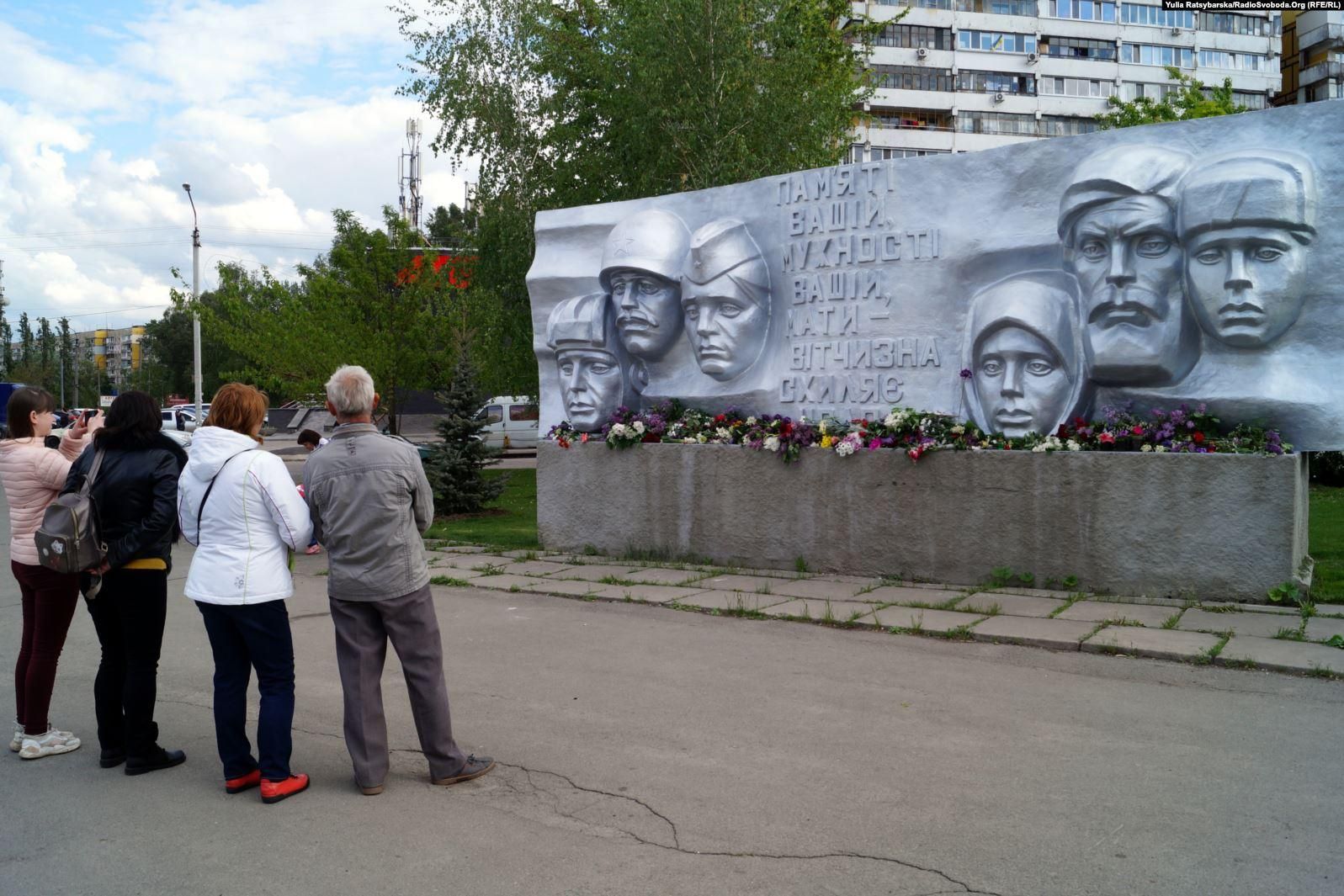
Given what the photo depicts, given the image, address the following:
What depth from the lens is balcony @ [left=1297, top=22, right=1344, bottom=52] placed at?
5597 centimetres

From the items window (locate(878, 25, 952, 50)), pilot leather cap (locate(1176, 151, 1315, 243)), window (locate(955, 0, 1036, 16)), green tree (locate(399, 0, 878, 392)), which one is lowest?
pilot leather cap (locate(1176, 151, 1315, 243))

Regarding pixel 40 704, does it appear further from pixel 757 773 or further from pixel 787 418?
pixel 787 418

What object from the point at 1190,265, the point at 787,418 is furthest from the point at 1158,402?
the point at 787,418

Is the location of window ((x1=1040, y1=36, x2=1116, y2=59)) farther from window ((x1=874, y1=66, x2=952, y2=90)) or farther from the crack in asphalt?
the crack in asphalt

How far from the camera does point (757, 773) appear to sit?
191 inches

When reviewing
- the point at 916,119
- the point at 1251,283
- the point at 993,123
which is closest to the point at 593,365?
the point at 1251,283

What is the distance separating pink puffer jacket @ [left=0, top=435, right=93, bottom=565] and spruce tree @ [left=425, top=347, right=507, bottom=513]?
1023cm

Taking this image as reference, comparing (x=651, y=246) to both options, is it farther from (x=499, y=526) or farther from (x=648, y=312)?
(x=499, y=526)

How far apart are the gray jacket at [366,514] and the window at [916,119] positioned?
189 ft

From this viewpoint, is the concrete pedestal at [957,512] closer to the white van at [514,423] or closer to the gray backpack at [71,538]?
A: the gray backpack at [71,538]

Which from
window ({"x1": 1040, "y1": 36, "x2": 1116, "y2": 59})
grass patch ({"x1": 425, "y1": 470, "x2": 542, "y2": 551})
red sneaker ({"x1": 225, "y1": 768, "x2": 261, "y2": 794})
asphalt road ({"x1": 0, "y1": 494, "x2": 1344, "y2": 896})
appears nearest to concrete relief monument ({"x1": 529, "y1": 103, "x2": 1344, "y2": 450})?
grass patch ({"x1": 425, "y1": 470, "x2": 542, "y2": 551})

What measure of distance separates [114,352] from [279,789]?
18234 cm

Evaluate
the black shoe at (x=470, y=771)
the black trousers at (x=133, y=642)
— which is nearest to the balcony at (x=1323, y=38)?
the black shoe at (x=470, y=771)

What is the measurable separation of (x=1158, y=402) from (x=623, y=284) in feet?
Result: 18.3
